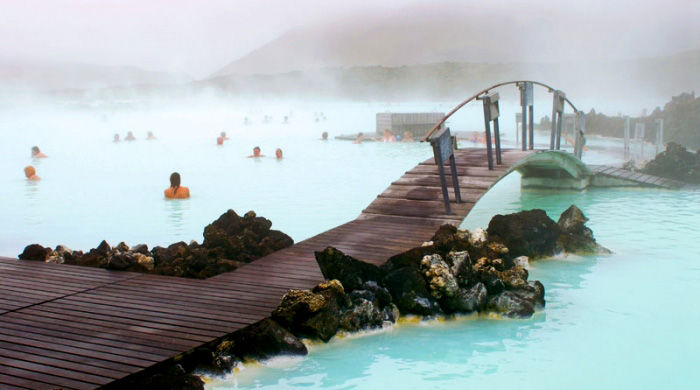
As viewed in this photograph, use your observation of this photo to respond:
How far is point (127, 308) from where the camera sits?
20.4 feet

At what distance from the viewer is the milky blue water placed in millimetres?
6184

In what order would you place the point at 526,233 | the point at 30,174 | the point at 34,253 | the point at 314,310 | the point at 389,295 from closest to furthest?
the point at 314,310, the point at 389,295, the point at 34,253, the point at 526,233, the point at 30,174

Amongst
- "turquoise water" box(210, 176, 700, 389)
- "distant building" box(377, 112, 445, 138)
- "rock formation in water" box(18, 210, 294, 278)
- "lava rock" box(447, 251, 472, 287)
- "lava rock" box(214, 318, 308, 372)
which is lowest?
"turquoise water" box(210, 176, 700, 389)

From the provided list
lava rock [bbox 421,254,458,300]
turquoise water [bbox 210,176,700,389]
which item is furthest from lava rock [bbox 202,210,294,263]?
turquoise water [bbox 210,176,700,389]

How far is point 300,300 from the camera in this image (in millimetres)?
6277

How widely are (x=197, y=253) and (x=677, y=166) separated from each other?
15286 mm

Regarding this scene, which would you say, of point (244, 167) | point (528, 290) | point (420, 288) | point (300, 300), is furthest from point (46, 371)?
point (244, 167)

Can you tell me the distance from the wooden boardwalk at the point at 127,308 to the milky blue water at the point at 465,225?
1.98ft

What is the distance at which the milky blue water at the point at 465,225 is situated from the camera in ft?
20.3

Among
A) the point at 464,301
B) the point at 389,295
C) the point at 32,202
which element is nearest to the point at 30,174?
the point at 32,202

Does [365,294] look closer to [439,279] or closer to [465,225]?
[439,279]

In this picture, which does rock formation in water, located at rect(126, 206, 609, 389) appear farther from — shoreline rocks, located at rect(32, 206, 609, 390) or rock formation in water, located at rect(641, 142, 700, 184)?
rock formation in water, located at rect(641, 142, 700, 184)

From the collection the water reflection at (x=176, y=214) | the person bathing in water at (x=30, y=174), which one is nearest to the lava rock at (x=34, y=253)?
the water reflection at (x=176, y=214)

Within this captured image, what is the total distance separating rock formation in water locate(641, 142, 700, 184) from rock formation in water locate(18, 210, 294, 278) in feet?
44.5
